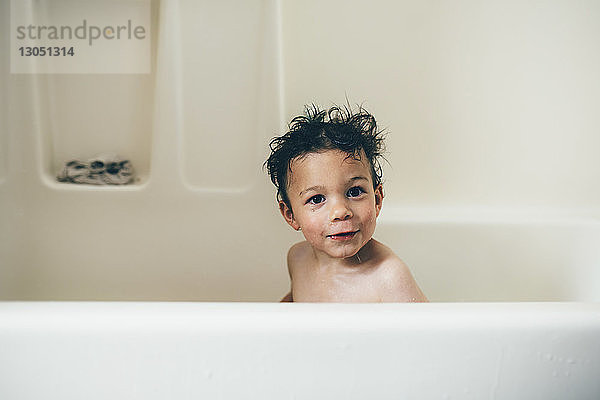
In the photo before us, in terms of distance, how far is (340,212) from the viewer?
2.60 ft

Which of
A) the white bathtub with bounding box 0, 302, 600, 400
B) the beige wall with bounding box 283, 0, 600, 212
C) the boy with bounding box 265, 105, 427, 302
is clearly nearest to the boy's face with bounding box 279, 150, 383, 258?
the boy with bounding box 265, 105, 427, 302

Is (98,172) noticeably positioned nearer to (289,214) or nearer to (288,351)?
(289,214)

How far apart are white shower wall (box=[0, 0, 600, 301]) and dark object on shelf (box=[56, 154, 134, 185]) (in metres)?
0.03

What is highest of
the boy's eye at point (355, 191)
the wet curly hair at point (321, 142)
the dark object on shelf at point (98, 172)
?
the wet curly hair at point (321, 142)

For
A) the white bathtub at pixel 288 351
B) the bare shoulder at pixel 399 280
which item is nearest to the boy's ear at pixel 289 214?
the bare shoulder at pixel 399 280

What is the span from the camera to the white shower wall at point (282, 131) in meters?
1.09

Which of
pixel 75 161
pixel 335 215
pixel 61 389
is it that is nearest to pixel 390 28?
pixel 335 215

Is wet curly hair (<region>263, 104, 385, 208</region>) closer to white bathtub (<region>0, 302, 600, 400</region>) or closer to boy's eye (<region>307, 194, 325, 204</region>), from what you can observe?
boy's eye (<region>307, 194, 325, 204</region>)

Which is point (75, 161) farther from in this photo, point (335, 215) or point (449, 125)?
point (449, 125)

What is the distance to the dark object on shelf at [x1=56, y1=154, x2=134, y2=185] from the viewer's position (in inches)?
43.9

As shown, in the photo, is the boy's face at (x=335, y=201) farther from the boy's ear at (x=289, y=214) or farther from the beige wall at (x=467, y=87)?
the beige wall at (x=467, y=87)

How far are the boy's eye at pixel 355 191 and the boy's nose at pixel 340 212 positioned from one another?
0.03 metres

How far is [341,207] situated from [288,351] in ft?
0.96

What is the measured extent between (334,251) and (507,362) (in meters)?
0.31
